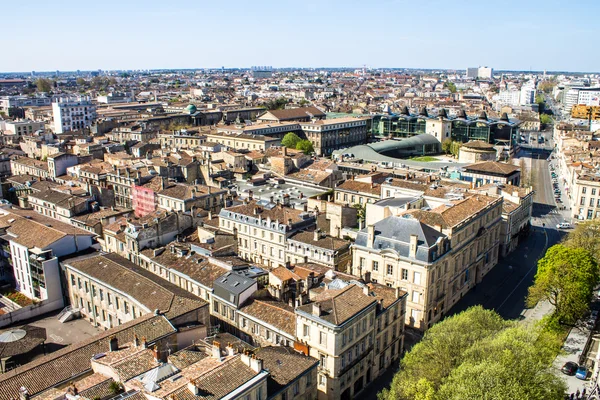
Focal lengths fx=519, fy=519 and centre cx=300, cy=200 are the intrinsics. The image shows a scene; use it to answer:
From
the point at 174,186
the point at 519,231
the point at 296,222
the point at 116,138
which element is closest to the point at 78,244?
the point at 174,186

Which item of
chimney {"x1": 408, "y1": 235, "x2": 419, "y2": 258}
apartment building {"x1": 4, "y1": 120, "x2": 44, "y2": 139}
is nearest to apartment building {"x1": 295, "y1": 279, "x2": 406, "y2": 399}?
chimney {"x1": 408, "y1": 235, "x2": 419, "y2": 258}

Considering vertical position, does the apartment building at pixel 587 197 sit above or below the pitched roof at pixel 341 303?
below

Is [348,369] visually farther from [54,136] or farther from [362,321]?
[54,136]

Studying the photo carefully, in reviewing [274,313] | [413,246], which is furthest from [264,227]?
[274,313]

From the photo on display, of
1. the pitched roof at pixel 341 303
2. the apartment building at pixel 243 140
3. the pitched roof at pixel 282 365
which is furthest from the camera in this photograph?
the apartment building at pixel 243 140

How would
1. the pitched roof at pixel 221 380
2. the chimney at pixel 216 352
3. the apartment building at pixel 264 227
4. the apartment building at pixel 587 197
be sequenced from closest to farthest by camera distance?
the pitched roof at pixel 221 380 < the chimney at pixel 216 352 < the apartment building at pixel 264 227 < the apartment building at pixel 587 197

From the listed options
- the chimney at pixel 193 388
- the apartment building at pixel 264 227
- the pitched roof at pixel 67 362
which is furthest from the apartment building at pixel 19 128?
the chimney at pixel 193 388

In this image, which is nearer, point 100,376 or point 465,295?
point 100,376

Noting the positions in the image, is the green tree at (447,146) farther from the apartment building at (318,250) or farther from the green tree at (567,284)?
the green tree at (567,284)
